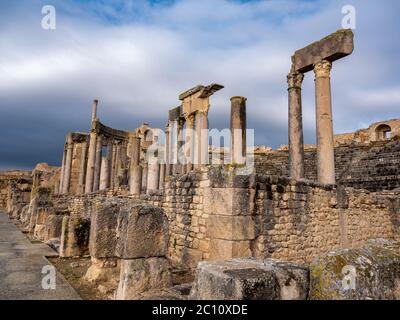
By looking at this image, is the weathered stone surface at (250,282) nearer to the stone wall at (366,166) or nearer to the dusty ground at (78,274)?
the dusty ground at (78,274)

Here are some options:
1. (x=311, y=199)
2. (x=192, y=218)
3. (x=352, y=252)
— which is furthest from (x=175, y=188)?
(x=352, y=252)

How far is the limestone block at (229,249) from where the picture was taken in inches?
231

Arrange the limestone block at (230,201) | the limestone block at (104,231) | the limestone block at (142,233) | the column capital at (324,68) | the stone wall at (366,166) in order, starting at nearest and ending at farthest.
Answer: the limestone block at (142,233)
the limestone block at (104,231)
the limestone block at (230,201)
the column capital at (324,68)
the stone wall at (366,166)

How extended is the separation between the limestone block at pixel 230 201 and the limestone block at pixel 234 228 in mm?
116

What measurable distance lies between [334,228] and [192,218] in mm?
3983

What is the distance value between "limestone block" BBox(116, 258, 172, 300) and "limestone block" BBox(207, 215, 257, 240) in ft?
5.90

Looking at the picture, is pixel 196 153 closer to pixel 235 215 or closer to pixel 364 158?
pixel 235 215

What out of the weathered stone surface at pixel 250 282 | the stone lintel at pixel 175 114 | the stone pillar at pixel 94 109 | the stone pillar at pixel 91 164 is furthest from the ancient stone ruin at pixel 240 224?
the stone pillar at pixel 94 109

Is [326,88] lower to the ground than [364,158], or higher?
higher

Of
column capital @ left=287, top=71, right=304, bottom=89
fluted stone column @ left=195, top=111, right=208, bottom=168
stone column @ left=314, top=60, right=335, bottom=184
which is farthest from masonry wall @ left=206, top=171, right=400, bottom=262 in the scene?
fluted stone column @ left=195, top=111, right=208, bottom=168

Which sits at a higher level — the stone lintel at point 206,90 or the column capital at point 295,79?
the stone lintel at point 206,90

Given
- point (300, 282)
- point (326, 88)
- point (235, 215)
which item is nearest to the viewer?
point (300, 282)

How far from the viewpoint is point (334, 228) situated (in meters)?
8.23
